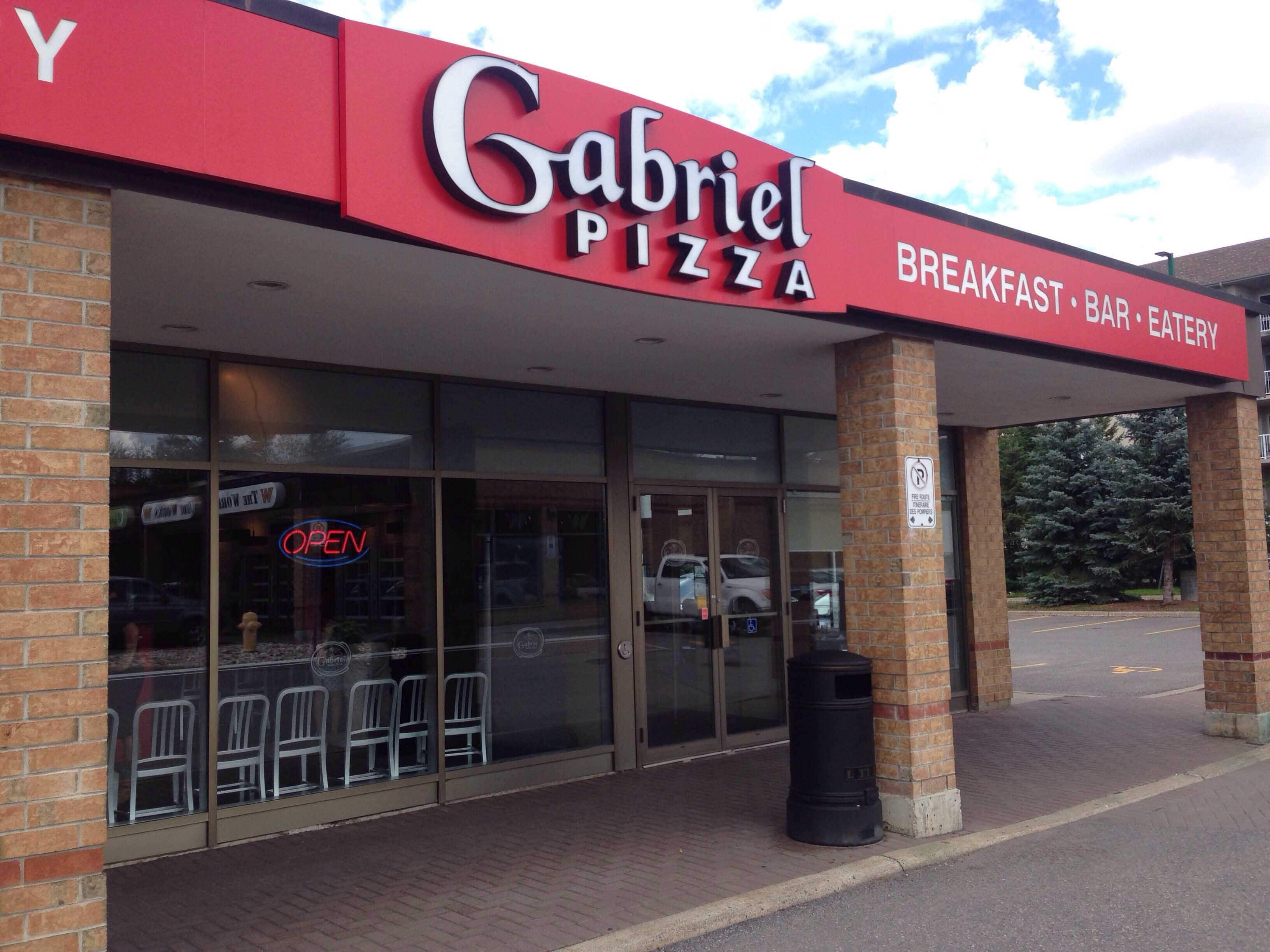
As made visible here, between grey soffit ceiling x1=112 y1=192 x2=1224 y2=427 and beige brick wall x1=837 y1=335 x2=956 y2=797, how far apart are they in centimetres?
43

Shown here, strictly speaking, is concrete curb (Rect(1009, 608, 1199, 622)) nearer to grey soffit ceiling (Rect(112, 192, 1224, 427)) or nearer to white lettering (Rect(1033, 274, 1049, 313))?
grey soffit ceiling (Rect(112, 192, 1224, 427))

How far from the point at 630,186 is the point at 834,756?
12.4ft

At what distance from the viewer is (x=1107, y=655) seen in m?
19.7

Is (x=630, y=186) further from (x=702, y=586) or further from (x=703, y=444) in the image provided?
(x=702, y=586)

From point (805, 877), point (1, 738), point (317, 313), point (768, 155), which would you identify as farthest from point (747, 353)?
Result: point (1, 738)

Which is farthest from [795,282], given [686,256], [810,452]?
[810,452]

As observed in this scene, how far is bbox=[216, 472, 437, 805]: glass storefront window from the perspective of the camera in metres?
7.23

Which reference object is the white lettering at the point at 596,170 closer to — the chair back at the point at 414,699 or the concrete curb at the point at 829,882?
the concrete curb at the point at 829,882

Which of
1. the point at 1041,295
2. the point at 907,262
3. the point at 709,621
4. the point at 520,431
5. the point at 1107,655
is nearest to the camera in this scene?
the point at 907,262

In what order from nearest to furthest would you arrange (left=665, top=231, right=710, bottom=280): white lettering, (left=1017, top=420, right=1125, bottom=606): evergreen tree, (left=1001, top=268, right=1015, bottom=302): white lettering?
1. (left=665, top=231, right=710, bottom=280): white lettering
2. (left=1001, top=268, right=1015, bottom=302): white lettering
3. (left=1017, top=420, right=1125, bottom=606): evergreen tree

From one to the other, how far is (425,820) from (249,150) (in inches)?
198

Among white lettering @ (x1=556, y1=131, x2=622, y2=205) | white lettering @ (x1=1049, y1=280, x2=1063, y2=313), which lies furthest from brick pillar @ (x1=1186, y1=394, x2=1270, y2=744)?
white lettering @ (x1=556, y1=131, x2=622, y2=205)

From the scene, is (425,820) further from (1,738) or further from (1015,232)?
(1015,232)

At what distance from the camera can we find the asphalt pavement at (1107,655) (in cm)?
1520
